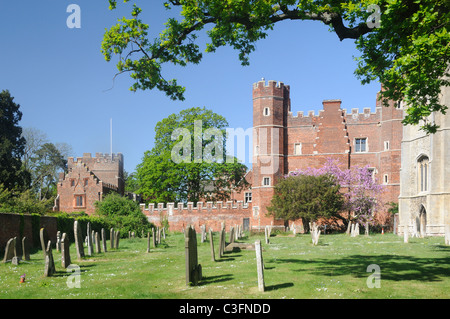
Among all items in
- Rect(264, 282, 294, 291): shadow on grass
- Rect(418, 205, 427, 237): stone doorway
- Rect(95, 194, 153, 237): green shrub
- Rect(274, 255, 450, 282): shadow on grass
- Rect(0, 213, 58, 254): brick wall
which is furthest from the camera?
Rect(95, 194, 153, 237): green shrub

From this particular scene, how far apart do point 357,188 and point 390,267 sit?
38.1 m

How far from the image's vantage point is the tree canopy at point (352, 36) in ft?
35.7

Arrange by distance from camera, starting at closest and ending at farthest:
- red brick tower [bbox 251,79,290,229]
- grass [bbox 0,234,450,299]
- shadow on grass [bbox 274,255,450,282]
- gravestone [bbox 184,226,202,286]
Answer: grass [bbox 0,234,450,299] < gravestone [bbox 184,226,202,286] < shadow on grass [bbox 274,255,450,282] < red brick tower [bbox 251,79,290,229]

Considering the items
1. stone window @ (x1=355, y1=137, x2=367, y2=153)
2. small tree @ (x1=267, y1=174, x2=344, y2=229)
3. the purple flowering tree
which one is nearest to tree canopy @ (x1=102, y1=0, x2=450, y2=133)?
small tree @ (x1=267, y1=174, x2=344, y2=229)

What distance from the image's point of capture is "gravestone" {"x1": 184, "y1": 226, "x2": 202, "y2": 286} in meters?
11.6

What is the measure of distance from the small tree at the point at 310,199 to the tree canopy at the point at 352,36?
3195 cm

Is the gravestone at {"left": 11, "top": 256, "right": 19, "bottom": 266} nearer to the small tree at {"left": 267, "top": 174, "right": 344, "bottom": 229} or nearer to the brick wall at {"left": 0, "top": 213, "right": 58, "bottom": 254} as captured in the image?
the brick wall at {"left": 0, "top": 213, "right": 58, "bottom": 254}

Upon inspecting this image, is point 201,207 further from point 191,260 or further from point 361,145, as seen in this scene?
point 191,260

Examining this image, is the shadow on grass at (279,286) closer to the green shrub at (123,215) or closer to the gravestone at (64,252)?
the gravestone at (64,252)

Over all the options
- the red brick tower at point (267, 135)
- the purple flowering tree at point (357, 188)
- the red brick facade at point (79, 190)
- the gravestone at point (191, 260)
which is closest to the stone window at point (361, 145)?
the purple flowering tree at point (357, 188)

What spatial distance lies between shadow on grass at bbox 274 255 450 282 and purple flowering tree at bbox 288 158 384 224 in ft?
108

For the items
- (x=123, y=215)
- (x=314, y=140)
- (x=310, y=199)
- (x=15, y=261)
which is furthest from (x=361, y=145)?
(x=15, y=261)

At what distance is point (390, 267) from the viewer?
14859mm
